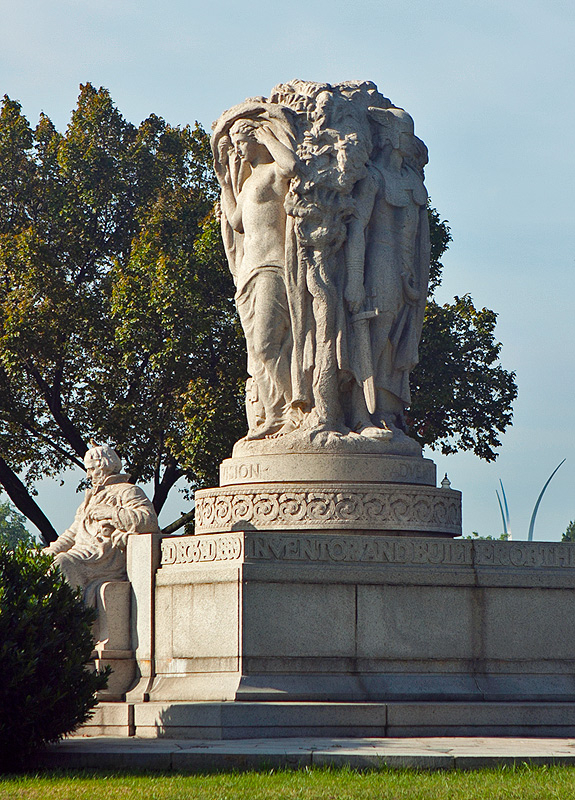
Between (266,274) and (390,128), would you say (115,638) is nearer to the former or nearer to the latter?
(266,274)

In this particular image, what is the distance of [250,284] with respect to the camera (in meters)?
12.1

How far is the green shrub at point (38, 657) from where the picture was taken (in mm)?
8891

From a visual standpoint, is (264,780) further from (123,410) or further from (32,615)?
Result: (123,410)

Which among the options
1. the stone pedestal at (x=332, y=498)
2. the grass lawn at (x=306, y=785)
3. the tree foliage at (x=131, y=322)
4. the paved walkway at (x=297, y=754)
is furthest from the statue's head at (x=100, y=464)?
the tree foliage at (x=131, y=322)

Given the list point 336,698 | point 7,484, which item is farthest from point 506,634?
point 7,484

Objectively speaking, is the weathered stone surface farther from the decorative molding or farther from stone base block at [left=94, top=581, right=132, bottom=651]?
stone base block at [left=94, top=581, right=132, bottom=651]

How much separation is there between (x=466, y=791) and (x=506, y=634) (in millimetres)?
3328

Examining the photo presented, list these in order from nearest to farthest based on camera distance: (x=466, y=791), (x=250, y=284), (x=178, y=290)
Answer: (x=466, y=791), (x=250, y=284), (x=178, y=290)

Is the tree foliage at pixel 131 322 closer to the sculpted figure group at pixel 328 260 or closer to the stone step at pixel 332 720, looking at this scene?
the sculpted figure group at pixel 328 260

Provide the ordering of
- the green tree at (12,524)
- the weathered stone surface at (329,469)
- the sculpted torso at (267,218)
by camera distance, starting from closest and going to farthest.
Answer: the weathered stone surface at (329,469) → the sculpted torso at (267,218) → the green tree at (12,524)

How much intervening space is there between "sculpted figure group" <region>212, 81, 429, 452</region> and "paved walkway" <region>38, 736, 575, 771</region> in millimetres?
3084

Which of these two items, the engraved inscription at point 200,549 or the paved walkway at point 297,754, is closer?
the paved walkway at point 297,754

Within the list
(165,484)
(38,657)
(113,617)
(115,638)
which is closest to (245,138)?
(113,617)

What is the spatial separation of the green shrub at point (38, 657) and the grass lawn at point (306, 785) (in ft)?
1.49
